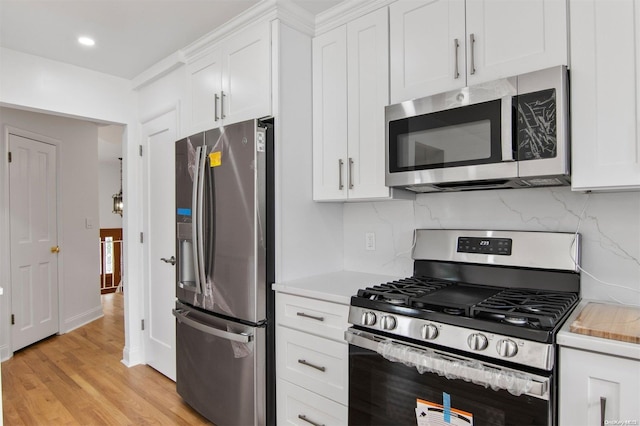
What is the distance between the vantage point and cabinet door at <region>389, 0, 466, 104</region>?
5.66ft

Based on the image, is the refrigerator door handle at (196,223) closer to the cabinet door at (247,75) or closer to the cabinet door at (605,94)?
the cabinet door at (247,75)

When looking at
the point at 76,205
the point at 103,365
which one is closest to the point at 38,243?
the point at 76,205

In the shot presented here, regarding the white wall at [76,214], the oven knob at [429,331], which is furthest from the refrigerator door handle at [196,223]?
the white wall at [76,214]

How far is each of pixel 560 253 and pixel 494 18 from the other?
1.02 meters

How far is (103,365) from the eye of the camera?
10.9ft

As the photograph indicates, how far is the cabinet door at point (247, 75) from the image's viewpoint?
2186mm

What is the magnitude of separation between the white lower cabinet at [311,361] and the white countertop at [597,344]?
2.81ft

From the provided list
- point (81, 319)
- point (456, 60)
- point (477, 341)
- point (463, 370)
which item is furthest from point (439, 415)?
point (81, 319)

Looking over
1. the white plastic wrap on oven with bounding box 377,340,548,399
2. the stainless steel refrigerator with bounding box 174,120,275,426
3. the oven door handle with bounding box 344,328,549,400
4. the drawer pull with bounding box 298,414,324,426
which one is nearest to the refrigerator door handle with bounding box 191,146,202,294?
the stainless steel refrigerator with bounding box 174,120,275,426

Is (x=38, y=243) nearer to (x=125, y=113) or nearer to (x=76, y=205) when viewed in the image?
(x=76, y=205)

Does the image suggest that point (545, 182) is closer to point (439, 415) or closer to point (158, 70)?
point (439, 415)

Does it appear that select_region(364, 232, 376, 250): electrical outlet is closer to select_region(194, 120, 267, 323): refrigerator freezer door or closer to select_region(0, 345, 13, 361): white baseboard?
select_region(194, 120, 267, 323): refrigerator freezer door

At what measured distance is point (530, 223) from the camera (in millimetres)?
1816

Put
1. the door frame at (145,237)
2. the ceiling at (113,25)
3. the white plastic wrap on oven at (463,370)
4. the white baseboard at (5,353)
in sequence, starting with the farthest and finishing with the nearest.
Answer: the white baseboard at (5,353), the door frame at (145,237), the ceiling at (113,25), the white plastic wrap on oven at (463,370)
